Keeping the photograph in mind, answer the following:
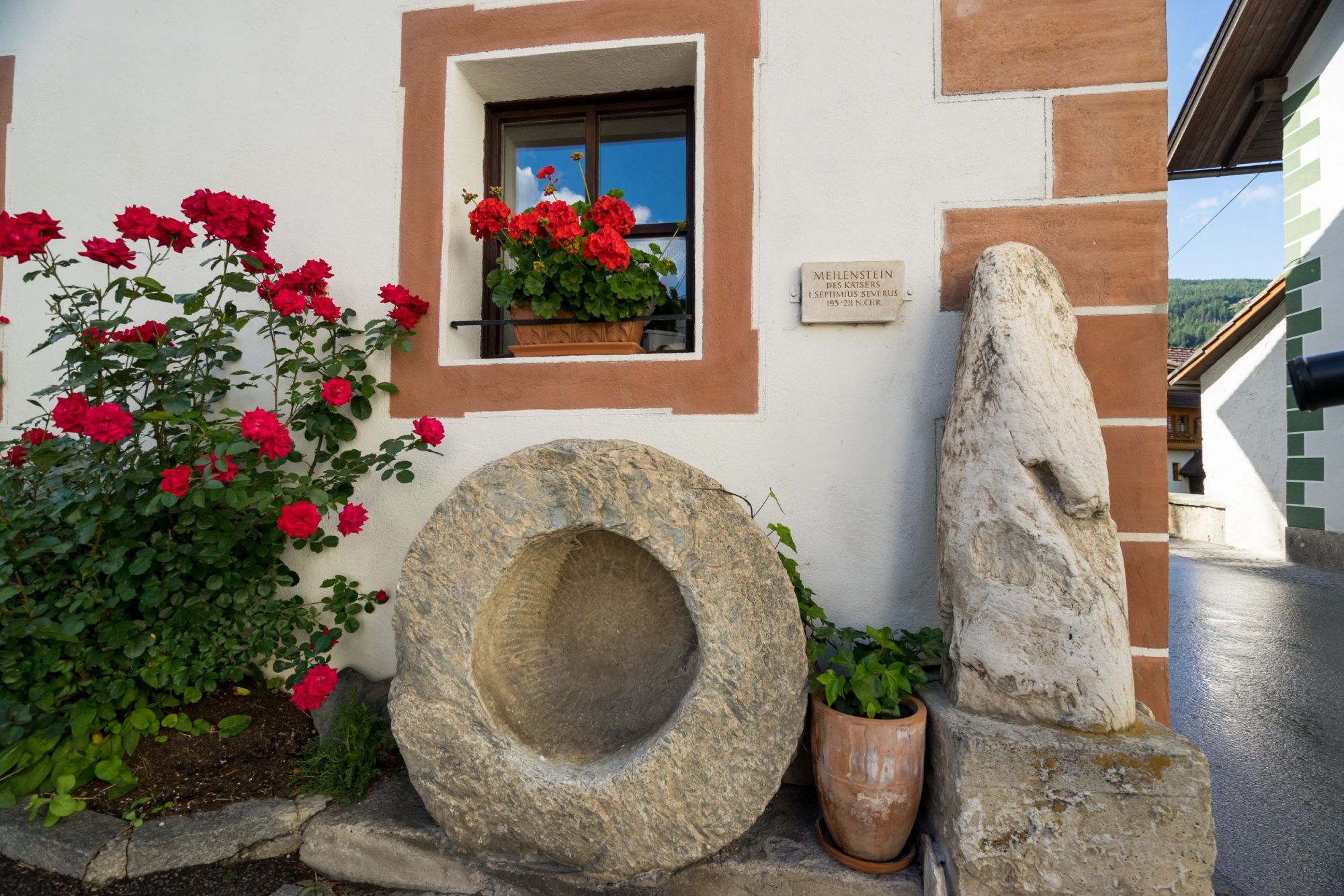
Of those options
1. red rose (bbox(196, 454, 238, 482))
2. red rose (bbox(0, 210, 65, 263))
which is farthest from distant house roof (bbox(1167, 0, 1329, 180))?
red rose (bbox(0, 210, 65, 263))

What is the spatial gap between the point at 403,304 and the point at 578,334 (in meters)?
0.60

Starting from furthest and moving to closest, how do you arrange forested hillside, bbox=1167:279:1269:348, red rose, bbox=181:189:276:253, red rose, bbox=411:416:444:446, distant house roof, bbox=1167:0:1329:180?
forested hillside, bbox=1167:279:1269:348, distant house roof, bbox=1167:0:1329:180, red rose, bbox=411:416:444:446, red rose, bbox=181:189:276:253

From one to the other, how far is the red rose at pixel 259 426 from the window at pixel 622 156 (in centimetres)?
87

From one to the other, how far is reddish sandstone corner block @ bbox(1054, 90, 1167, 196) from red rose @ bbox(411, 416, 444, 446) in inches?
82.4

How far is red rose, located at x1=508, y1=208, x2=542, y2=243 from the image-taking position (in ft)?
7.23

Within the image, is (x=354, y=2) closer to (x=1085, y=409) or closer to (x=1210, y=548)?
(x=1085, y=409)

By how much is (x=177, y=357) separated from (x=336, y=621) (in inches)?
39.6

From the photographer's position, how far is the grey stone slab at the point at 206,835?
178 cm

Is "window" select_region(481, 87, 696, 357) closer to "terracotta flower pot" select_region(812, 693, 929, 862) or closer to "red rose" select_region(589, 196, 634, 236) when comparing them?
"red rose" select_region(589, 196, 634, 236)

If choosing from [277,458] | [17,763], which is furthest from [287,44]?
[17,763]

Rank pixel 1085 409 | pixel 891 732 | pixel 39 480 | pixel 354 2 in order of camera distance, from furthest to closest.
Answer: pixel 354 2
pixel 39 480
pixel 1085 409
pixel 891 732

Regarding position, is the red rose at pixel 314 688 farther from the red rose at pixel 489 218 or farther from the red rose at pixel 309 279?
the red rose at pixel 489 218

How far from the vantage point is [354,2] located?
245 centimetres

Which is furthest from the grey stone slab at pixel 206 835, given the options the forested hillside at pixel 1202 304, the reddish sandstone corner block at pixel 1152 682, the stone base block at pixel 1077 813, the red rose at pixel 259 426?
the forested hillside at pixel 1202 304
